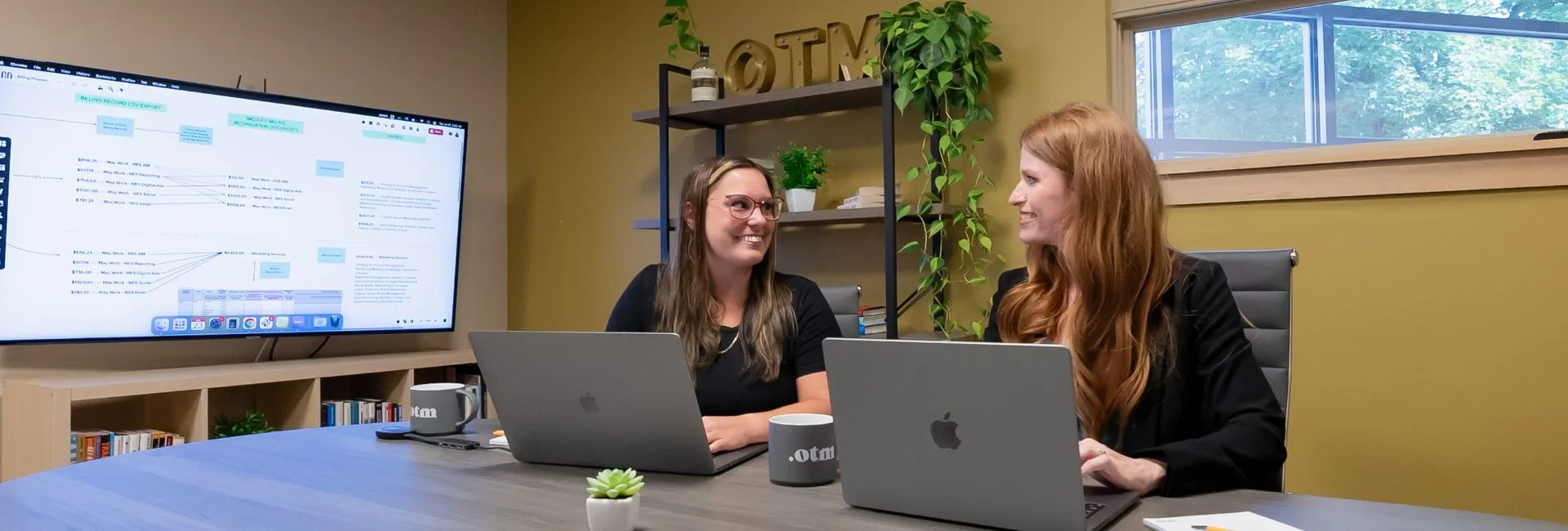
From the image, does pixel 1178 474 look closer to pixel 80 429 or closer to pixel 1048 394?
pixel 1048 394

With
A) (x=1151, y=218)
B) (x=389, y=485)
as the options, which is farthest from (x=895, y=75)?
(x=389, y=485)

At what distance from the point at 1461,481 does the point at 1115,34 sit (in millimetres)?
1378

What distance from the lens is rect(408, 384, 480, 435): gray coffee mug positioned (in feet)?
5.24

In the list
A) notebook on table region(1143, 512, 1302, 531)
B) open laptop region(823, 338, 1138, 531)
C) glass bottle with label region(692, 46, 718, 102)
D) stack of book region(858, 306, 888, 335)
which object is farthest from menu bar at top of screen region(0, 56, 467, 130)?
notebook on table region(1143, 512, 1302, 531)

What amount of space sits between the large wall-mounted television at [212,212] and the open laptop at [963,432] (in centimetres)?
251

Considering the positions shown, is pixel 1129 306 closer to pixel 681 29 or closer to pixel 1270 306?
pixel 1270 306

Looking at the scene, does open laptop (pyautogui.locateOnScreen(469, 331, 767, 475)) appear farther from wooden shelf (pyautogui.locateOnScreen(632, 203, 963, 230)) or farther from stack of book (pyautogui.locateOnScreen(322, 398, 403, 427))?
stack of book (pyautogui.locateOnScreen(322, 398, 403, 427))

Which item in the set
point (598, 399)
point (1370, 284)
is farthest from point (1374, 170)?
point (598, 399)

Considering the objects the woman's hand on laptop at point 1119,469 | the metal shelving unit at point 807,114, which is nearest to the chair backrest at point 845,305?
the metal shelving unit at point 807,114

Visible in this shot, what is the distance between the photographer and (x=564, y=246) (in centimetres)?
414

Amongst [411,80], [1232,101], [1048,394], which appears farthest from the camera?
[411,80]

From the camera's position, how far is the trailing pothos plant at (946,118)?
2.83 metres

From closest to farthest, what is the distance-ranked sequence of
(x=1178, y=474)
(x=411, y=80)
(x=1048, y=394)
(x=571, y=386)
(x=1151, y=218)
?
(x=1048, y=394)
(x=1178, y=474)
(x=571, y=386)
(x=1151, y=218)
(x=411, y=80)

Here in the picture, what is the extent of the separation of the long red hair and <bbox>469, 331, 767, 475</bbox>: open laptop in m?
0.51
